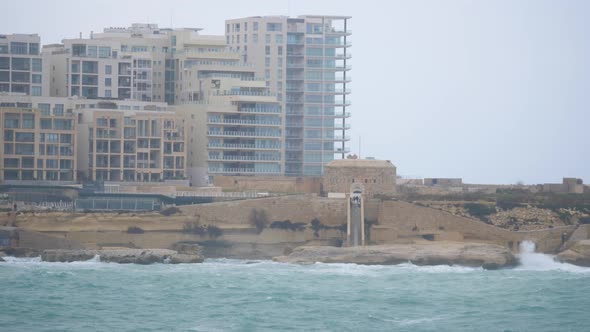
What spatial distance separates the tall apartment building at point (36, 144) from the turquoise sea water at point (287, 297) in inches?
905

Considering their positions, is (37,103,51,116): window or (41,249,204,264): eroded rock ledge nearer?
(41,249,204,264): eroded rock ledge

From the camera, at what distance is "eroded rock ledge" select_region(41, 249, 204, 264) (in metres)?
87.1

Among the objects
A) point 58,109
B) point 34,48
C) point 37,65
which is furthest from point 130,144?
point 34,48

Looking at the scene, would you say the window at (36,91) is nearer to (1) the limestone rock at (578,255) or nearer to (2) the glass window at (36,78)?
(2) the glass window at (36,78)

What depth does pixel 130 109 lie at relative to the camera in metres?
116

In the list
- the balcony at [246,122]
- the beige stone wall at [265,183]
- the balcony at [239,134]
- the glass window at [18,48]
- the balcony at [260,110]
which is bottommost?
the beige stone wall at [265,183]

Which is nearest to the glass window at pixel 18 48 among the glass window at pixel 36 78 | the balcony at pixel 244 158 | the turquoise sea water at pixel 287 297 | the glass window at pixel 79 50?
the glass window at pixel 36 78

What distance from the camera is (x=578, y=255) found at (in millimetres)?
89062

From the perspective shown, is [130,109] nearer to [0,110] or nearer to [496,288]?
[0,110]

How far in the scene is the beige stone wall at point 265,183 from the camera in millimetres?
107975

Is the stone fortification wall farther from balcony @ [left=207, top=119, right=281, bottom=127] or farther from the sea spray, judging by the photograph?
balcony @ [left=207, top=119, right=281, bottom=127]

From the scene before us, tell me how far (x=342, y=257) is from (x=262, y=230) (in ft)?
27.4

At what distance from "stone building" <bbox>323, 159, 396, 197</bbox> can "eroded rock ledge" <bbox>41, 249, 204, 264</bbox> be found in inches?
580

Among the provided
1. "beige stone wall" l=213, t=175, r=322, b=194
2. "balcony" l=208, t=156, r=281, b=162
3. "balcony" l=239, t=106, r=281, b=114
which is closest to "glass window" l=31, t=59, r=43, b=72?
"balcony" l=208, t=156, r=281, b=162
